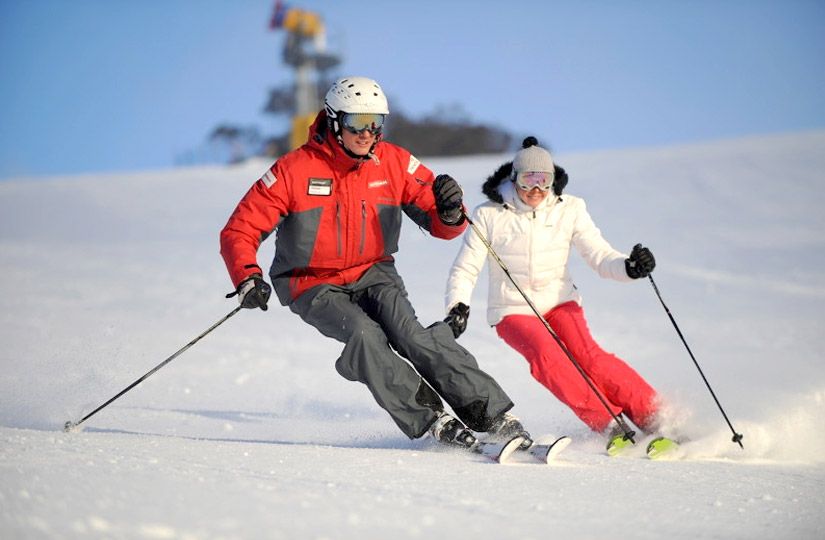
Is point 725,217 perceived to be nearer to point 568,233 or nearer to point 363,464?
point 568,233

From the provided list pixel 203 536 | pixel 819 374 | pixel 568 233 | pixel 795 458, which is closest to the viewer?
pixel 203 536

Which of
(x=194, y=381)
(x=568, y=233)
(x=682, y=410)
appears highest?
(x=568, y=233)

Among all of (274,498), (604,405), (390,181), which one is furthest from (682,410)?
(274,498)

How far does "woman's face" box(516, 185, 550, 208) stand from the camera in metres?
5.40

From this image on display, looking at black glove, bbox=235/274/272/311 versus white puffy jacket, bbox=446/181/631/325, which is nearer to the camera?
black glove, bbox=235/274/272/311

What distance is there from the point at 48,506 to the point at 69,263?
1086cm

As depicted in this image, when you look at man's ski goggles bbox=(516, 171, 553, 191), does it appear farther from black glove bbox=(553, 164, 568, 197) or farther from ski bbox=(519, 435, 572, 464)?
ski bbox=(519, 435, 572, 464)

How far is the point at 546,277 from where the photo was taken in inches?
216

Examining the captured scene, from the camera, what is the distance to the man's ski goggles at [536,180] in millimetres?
5336

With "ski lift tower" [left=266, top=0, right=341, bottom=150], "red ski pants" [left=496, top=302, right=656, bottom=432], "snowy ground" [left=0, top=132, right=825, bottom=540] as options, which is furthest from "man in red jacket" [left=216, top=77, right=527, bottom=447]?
"ski lift tower" [left=266, top=0, right=341, bottom=150]

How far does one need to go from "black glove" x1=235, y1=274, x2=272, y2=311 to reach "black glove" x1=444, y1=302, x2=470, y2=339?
0.94 meters

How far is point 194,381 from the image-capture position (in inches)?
300

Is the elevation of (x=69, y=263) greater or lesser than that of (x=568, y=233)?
lesser

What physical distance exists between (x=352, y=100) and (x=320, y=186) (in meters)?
0.44
